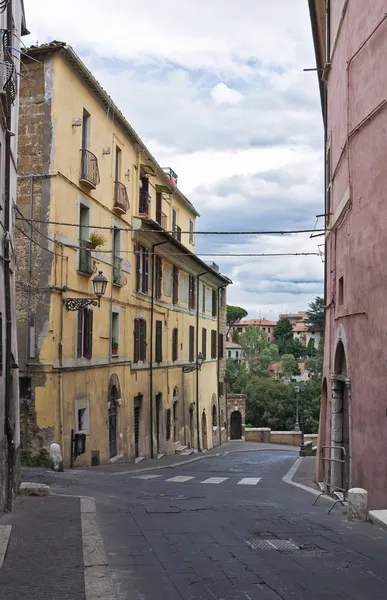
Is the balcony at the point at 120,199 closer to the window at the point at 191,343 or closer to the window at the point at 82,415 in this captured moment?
the window at the point at 82,415

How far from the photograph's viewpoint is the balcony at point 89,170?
19.5 m

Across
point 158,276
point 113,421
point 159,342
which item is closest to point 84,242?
point 113,421

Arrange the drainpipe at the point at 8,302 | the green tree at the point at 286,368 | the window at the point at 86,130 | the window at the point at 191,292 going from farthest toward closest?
the green tree at the point at 286,368 < the window at the point at 191,292 < the window at the point at 86,130 < the drainpipe at the point at 8,302

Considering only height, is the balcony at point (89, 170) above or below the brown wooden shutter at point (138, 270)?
above

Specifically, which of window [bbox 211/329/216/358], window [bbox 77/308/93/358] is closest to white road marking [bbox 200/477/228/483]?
window [bbox 77/308/93/358]

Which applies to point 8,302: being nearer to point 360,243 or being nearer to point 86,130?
point 360,243

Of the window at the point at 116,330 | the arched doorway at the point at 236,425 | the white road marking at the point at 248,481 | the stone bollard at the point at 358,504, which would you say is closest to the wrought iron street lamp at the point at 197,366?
the window at the point at 116,330

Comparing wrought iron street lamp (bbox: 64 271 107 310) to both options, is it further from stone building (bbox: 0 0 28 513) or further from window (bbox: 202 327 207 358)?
window (bbox: 202 327 207 358)

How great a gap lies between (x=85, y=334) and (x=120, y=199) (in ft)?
18.0

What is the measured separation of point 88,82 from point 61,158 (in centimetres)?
327

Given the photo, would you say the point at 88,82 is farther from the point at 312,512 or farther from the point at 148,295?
the point at 312,512

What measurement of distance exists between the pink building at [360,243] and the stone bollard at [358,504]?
0.72m

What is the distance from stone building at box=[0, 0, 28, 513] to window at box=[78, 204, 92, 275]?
22.1 feet

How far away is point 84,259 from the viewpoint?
19.8 meters
